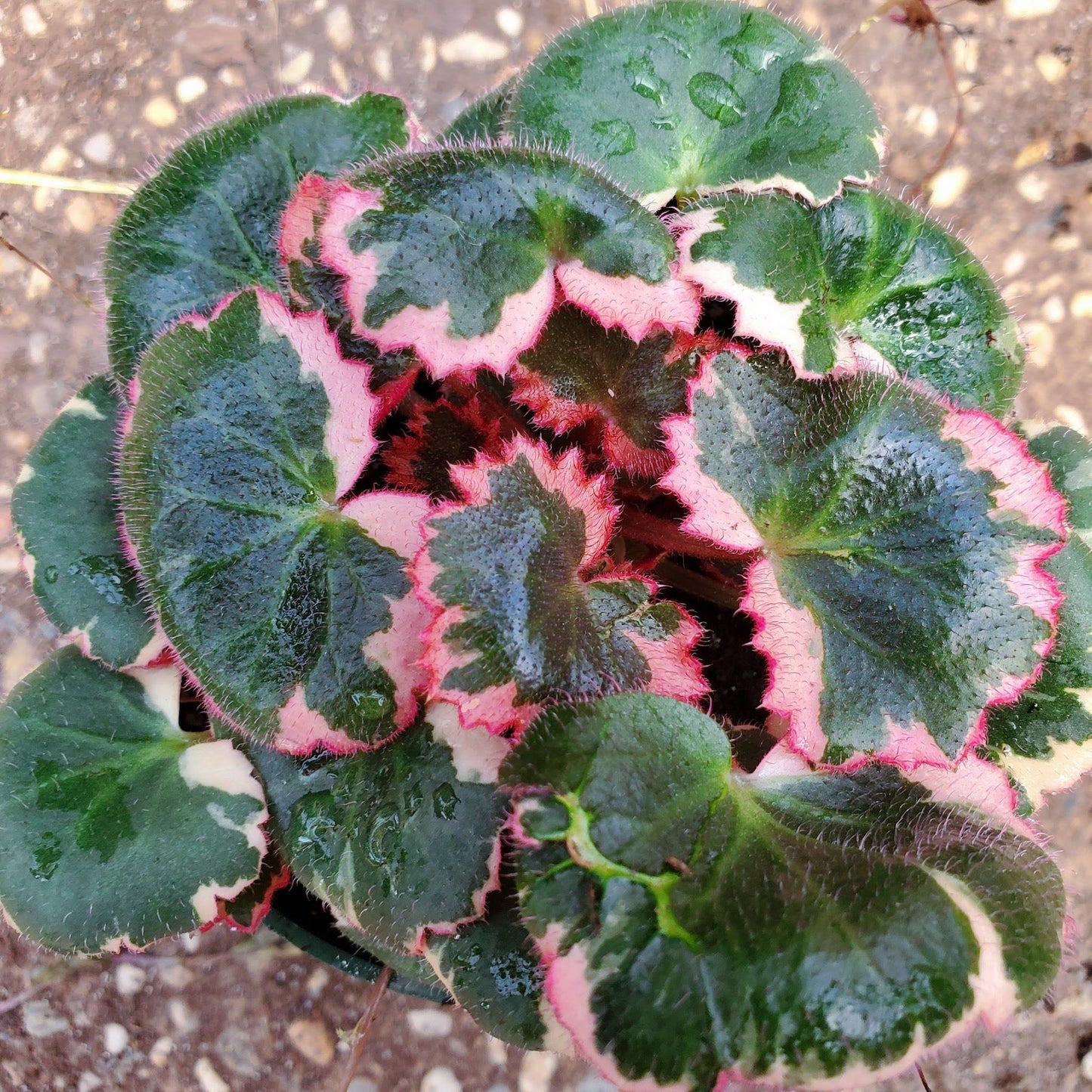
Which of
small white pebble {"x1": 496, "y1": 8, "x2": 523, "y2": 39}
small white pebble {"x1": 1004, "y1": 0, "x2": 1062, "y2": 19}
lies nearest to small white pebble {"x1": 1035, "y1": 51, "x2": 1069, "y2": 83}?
small white pebble {"x1": 1004, "y1": 0, "x2": 1062, "y2": 19}

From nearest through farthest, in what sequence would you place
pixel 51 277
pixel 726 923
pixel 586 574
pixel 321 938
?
pixel 726 923 → pixel 586 574 → pixel 321 938 → pixel 51 277

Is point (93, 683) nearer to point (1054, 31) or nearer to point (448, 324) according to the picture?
point (448, 324)

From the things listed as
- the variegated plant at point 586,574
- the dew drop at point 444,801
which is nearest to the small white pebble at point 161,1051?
the variegated plant at point 586,574

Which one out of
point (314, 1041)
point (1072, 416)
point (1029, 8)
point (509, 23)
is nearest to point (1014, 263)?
point (1072, 416)

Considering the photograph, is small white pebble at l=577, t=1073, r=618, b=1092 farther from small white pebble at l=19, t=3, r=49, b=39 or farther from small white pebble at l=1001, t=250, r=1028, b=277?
small white pebble at l=19, t=3, r=49, b=39

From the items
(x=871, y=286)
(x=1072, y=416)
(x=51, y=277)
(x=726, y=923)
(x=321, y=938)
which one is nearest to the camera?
(x=726, y=923)

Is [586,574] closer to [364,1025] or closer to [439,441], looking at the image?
[439,441]

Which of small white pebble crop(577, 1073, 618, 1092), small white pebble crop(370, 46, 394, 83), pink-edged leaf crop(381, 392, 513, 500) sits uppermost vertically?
small white pebble crop(370, 46, 394, 83)

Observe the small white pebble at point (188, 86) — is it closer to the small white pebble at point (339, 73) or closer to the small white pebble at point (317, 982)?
the small white pebble at point (339, 73)
